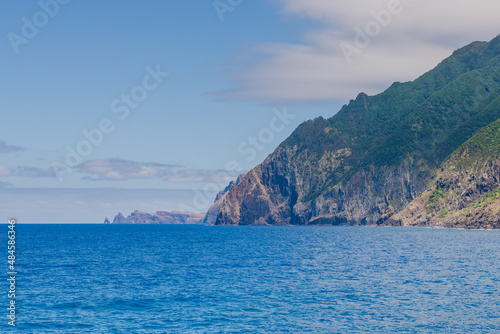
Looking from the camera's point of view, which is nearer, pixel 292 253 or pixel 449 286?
pixel 449 286

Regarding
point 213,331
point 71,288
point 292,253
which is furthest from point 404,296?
point 292,253

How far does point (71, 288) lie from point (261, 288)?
27926mm

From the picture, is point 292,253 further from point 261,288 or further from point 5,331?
point 5,331

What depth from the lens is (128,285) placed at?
82.6 metres

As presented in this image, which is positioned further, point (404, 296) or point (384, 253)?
point (384, 253)

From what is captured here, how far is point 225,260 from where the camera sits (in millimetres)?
123312

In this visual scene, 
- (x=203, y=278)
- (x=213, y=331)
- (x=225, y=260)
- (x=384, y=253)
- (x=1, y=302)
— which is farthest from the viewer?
(x=384, y=253)

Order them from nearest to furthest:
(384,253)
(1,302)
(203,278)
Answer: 1. (1,302)
2. (203,278)
3. (384,253)

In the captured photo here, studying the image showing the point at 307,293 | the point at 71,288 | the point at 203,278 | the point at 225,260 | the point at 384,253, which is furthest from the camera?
the point at 384,253

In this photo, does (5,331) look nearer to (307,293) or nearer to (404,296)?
(307,293)

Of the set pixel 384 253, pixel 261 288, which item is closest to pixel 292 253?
pixel 384 253

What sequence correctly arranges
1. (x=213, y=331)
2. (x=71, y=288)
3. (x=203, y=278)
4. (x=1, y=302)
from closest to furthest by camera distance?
(x=213, y=331)
(x=1, y=302)
(x=71, y=288)
(x=203, y=278)

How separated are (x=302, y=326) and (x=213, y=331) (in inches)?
364

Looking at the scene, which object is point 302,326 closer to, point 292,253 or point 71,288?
point 71,288
